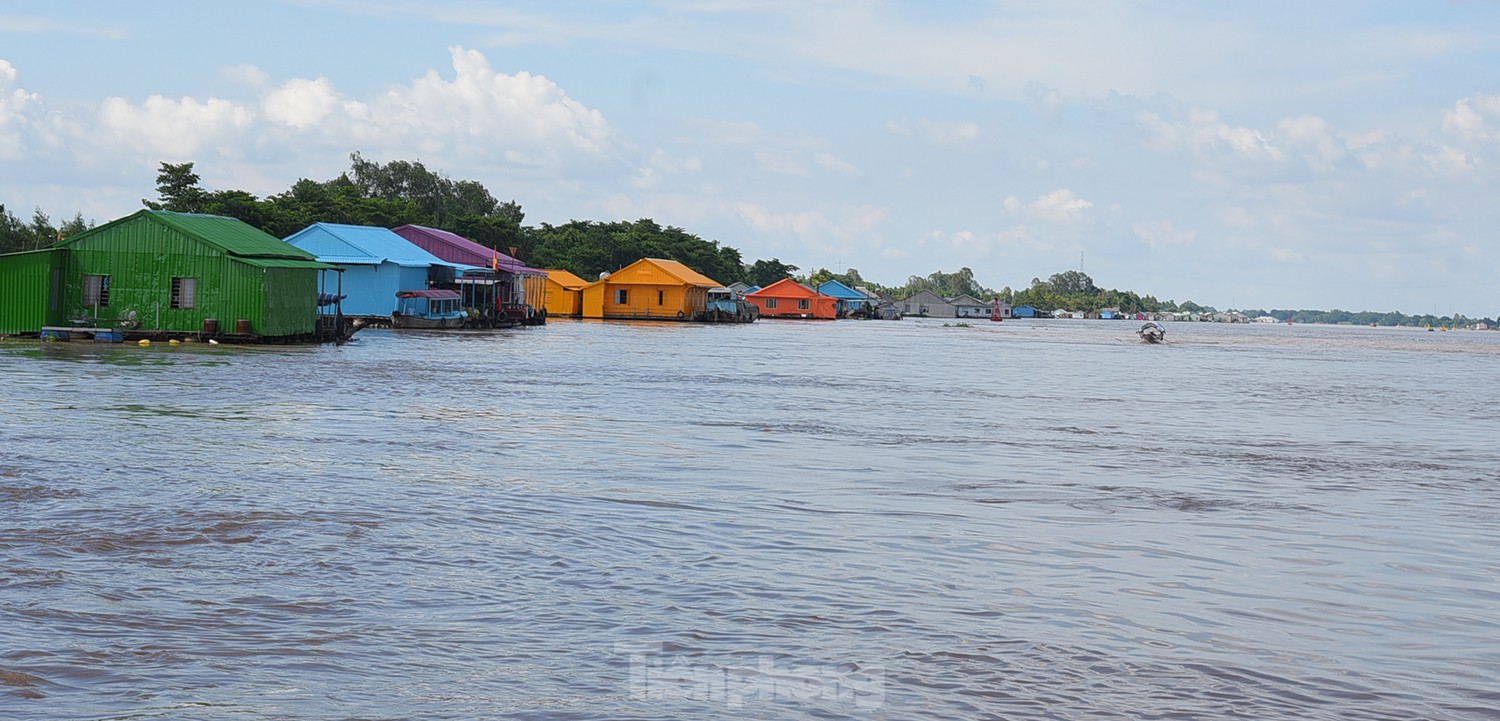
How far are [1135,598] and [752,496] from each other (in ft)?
16.4

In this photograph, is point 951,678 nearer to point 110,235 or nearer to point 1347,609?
point 1347,609

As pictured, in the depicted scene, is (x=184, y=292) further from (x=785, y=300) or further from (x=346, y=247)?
(x=785, y=300)

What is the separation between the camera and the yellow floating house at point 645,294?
95.2 m

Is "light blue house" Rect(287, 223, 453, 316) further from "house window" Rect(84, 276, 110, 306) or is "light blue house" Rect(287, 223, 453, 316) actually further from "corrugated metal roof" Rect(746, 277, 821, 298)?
"corrugated metal roof" Rect(746, 277, 821, 298)

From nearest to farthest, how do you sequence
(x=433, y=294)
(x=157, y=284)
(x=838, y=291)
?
(x=157, y=284) → (x=433, y=294) → (x=838, y=291)

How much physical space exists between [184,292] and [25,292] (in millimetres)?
4164

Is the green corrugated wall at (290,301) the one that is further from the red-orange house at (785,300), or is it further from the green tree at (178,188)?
the red-orange house at (785,300)

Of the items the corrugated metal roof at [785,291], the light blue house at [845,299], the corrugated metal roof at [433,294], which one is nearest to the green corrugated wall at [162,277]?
the corrugated metal roof at [433,294]

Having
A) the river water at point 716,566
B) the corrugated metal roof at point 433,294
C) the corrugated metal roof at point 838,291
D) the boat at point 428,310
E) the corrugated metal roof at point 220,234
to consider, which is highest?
the corrugated metal roof at point 838,291

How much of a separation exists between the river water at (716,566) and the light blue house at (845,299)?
121 m

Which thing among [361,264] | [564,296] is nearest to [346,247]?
[361,264]

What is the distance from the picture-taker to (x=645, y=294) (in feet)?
316

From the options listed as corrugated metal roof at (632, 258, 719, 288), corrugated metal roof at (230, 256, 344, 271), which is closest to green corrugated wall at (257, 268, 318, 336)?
corrugated metal roof at (230, 256, 344, 271)

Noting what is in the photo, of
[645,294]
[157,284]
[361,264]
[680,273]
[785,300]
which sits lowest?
[157,284]
